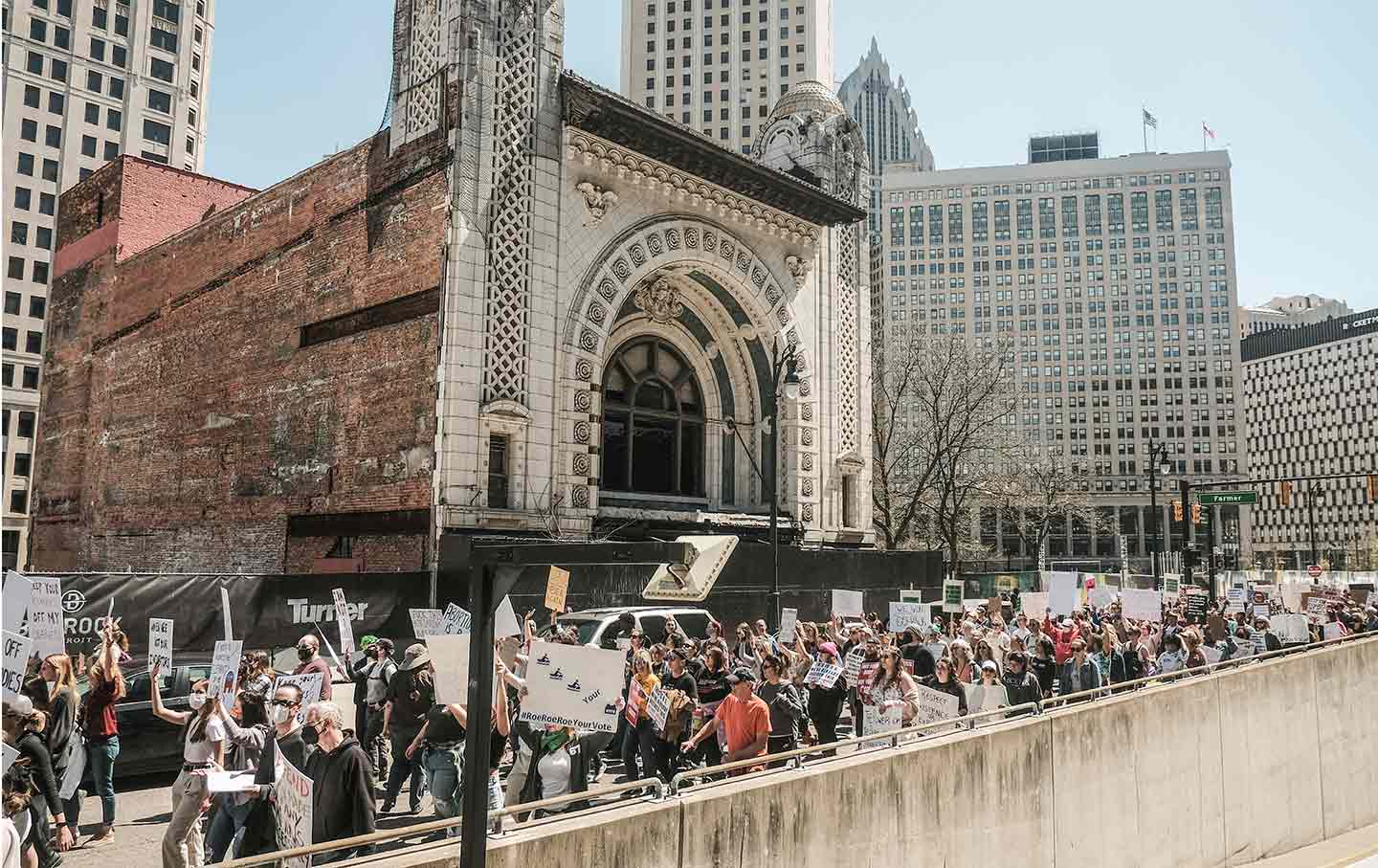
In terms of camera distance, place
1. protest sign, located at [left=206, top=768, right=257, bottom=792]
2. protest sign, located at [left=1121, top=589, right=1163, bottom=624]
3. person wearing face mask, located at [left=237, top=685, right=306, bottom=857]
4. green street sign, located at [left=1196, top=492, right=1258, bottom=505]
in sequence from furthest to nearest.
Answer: green street sign, located at [left=1196, top=492, right=1258, bottom=505]
protest sign, located at [left=1121, top=589, right=1163, bottom=624]
person wearing face mask, located at [left=237, top=685, right=306, bottom=857]
protest sign, located at [left=206, top=768, right=257, bottom=792]

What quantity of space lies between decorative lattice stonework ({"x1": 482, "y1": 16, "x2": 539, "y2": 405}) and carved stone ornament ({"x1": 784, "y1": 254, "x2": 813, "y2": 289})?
9.21m

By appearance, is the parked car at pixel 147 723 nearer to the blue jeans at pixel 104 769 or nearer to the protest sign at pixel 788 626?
the blue jeans at pixel 104 769

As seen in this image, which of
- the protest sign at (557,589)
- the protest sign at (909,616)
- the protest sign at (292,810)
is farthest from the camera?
the protest sign at (909,616)

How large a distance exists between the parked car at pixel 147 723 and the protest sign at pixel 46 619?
6.57ft

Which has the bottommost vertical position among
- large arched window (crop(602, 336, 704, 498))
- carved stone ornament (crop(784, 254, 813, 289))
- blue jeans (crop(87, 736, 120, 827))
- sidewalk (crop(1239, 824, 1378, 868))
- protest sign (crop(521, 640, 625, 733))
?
sidewalk (crop(1239, 824, 1378, 868))

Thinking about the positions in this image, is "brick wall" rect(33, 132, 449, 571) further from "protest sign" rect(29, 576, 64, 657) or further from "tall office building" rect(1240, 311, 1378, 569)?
"tall office building" rect(1240, 311, 1378, 569)

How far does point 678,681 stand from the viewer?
10547mm

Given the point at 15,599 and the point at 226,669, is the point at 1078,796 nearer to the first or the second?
the point at 226,669

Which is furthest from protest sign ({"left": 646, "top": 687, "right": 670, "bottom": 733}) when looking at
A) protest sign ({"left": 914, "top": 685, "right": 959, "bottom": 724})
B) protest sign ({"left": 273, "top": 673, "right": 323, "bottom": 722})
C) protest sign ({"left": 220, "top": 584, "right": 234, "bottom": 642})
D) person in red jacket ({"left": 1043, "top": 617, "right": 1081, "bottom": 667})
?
person in red jacket ({"left": 1043, "top": 617, "right": 1081, "bottom": 667})

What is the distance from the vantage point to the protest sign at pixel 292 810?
19.4 feet

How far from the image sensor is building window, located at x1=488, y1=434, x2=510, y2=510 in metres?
22.6

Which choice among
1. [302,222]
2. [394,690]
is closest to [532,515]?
[302,222]

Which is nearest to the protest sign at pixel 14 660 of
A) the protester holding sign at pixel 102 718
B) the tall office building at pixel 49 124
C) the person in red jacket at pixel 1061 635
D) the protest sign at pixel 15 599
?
the protest sign at pixel 15 599

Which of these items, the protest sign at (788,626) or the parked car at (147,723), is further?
the protest sign at (788,626)
